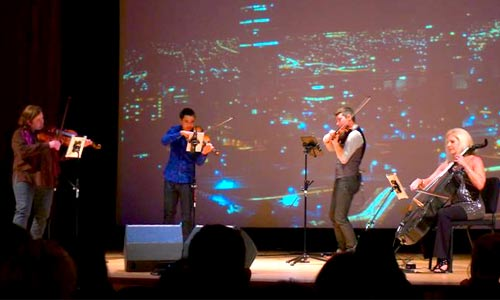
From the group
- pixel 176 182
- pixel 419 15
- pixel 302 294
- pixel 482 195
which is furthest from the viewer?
pixel 419 15

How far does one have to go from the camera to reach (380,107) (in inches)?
314

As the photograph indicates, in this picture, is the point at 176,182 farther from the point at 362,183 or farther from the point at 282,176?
the point at 362,183

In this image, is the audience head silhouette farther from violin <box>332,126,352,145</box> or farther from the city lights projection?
the city lights projection

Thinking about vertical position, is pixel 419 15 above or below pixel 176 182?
above

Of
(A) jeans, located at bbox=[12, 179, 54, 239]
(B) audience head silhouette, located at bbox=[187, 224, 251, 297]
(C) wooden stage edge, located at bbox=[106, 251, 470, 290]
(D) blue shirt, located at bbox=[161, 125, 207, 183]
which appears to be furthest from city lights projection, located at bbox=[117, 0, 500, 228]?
(B) audience head silhouette, located at bbox=[187, 224, 251, 297]

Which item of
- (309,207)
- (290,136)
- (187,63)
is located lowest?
(309,207)

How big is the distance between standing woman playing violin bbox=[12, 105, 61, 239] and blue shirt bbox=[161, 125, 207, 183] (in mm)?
1173

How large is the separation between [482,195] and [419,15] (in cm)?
233

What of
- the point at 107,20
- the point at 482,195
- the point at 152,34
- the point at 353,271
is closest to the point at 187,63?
the point at 152,34

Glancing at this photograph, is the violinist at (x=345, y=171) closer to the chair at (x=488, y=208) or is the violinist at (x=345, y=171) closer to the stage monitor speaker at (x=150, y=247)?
the chair at (x=488, y=208)

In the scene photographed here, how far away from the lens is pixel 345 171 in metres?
7.17

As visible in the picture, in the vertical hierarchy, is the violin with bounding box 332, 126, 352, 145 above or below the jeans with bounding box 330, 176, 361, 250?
above

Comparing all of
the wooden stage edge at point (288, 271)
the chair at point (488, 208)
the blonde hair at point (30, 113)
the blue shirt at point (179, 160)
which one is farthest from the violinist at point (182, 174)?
the chair at point (488, 208)

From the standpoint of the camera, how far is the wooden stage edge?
5.61 m
